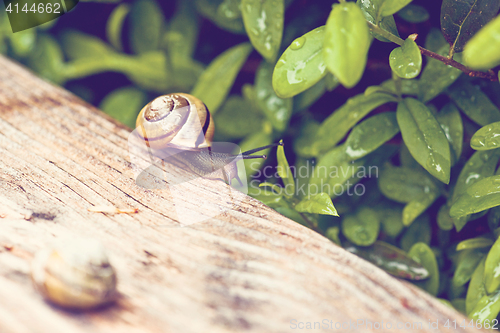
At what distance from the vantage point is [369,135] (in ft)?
4.00

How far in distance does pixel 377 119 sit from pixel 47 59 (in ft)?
6.36

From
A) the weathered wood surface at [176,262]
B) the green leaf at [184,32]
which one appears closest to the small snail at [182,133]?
the weathered wood surface at [176,262]

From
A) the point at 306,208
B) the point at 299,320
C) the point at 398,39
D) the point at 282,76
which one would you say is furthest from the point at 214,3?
the point at 299,320

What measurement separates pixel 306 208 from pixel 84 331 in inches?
27.0

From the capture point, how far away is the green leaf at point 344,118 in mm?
1234

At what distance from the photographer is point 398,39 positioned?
40.3 inches

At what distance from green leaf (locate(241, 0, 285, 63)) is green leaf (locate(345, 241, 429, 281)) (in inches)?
33.1

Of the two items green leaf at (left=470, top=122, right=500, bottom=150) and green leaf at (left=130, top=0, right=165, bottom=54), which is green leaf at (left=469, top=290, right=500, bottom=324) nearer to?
green leaf at (left=470, top=122, right=500, bottom=150)

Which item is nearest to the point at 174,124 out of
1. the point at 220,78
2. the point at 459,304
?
the point at 220,78

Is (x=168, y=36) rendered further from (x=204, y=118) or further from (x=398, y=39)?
(x=398, y=39)

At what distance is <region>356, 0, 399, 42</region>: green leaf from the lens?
1.00 m

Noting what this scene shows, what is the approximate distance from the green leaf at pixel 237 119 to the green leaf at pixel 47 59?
1.05 m

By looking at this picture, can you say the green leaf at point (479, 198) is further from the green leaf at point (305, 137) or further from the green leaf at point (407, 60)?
the green leaf at point (305, 137)

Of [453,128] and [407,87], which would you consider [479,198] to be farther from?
[407,87]
